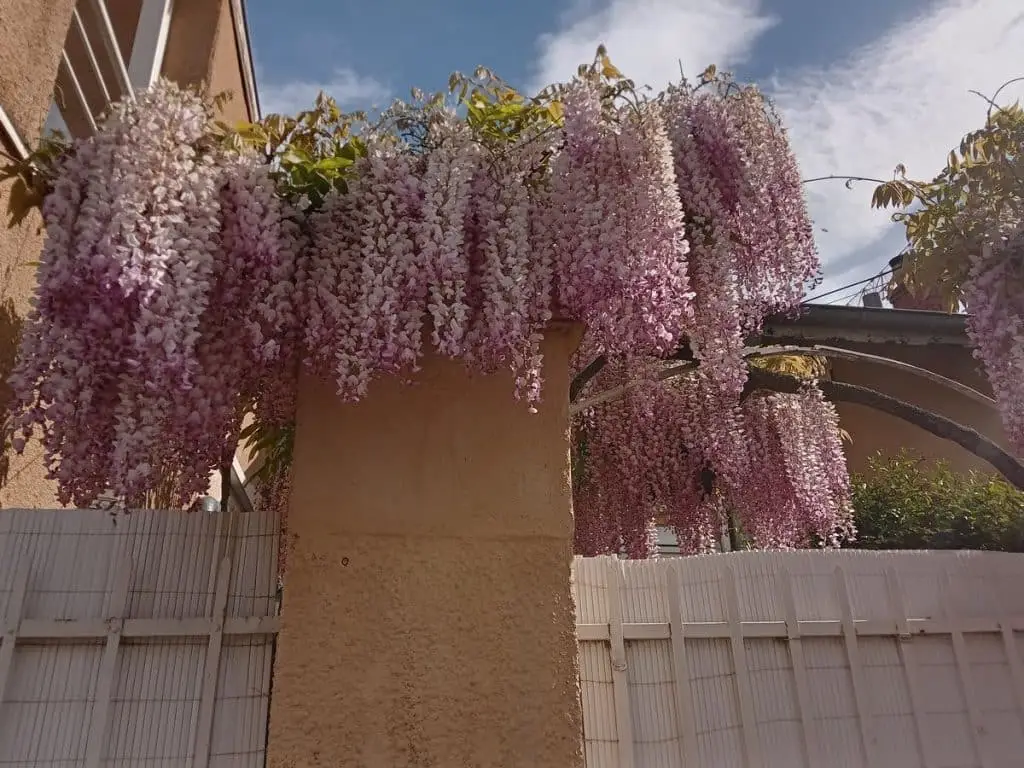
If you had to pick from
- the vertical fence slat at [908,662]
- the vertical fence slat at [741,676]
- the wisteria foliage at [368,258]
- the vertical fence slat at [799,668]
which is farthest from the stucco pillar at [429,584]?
the vertical fence slat at [908,662]

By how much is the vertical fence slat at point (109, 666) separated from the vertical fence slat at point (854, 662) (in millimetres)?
2537

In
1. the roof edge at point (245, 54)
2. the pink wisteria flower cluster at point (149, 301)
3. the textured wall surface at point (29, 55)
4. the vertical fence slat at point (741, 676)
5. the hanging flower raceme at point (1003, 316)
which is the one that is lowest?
the vertical fence slat at point (741, 676)

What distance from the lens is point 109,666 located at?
2141mm

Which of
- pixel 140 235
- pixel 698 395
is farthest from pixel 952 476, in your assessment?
pixel 140 235

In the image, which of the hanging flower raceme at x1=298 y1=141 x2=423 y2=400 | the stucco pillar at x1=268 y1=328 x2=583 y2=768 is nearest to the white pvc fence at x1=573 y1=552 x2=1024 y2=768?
the stucco pillar at x1=268 y1=328 x2=583 y2=768

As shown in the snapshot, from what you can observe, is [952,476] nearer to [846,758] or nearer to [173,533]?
[846,758]

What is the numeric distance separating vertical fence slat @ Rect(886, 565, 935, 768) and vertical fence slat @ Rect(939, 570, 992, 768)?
0.21m

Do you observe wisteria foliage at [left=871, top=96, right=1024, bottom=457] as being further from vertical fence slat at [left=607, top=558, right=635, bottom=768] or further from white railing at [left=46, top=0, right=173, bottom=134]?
white railing at [left=46, top=0, right=173, bottom=134]

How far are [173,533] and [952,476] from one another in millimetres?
8656

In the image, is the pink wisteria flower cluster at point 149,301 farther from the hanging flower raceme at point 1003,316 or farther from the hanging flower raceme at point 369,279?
the hanging flower raceme at point 1003,316

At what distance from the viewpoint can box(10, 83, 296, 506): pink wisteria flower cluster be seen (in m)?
1.92

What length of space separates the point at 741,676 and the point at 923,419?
233cm

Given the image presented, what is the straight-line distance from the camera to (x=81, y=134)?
4.07m

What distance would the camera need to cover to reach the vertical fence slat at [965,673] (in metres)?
2.82
